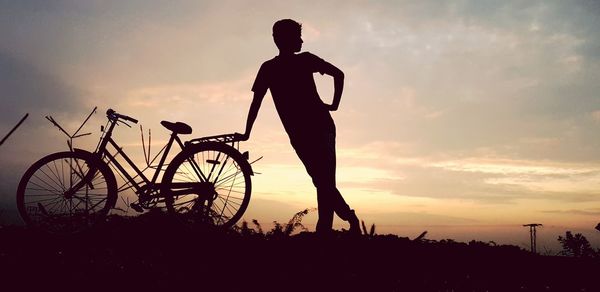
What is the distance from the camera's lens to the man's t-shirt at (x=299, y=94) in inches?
263

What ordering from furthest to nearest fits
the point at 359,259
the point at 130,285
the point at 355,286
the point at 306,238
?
the point at 306,238, the point at 359,259, the point at 355,286, the point at 130,285

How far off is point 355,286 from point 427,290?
0.83 metres

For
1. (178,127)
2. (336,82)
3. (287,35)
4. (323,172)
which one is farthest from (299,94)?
(178,127)

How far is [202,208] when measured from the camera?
7648mm

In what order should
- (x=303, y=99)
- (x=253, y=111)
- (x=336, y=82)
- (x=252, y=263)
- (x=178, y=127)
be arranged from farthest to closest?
(x=178, y=127)
(x=253, y=111)
(x=336, y=82)
(x=303, y=99)
(x=252, y=263)

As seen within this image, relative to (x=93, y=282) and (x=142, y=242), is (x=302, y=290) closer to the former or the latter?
(x=93, y=282)

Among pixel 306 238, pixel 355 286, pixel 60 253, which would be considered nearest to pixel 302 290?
pixel 355 286

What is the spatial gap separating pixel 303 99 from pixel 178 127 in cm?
204

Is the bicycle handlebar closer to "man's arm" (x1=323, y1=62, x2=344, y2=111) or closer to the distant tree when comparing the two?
"man's arm" (x1=323, y1=62, x2=344, y2=111)

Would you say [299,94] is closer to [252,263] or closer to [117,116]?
[252,263]

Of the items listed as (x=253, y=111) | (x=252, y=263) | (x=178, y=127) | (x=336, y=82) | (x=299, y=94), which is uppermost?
(x=336, y=82)

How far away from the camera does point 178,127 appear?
7.43 metres

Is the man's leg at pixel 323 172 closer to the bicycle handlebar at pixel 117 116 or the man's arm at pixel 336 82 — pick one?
the man's arm at pixel 336 82

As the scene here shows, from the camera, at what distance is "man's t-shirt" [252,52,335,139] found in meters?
6.68
